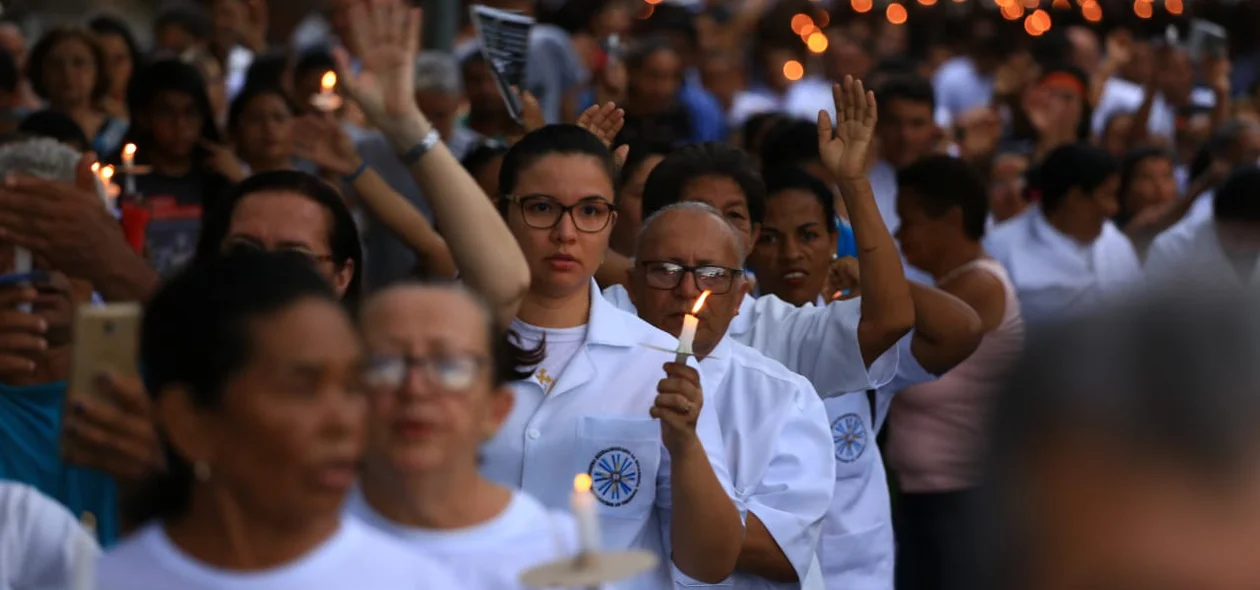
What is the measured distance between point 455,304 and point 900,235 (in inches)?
158

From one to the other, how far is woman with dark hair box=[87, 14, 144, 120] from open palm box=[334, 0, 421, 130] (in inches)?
218

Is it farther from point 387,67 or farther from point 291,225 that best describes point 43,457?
point 387,67

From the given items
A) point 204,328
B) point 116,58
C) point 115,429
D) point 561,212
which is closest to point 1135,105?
point 116,58

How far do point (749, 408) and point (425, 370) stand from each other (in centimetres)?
156

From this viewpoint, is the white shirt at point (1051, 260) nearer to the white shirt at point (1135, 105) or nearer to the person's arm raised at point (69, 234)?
the white shirt at point (1135, 105)

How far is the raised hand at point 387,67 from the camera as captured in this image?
3.35 m

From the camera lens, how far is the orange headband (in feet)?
36.2

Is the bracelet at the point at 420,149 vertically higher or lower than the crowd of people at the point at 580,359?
higher

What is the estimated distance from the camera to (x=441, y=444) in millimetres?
2693

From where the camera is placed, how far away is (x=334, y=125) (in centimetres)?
580

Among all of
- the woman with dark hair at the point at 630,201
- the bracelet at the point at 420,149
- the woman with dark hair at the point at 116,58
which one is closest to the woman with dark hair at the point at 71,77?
the woman with dark hair at the point at 116,58

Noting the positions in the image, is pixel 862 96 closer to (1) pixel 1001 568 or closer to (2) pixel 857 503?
(2) pixel 857 503

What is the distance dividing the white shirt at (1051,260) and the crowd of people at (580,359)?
2 centimetres

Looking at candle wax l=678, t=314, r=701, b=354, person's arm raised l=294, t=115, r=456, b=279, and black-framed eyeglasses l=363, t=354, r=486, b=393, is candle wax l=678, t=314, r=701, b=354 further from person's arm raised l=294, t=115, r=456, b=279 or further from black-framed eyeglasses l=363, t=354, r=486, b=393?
person's arm raised l=294, t=115, r=456, b=279
